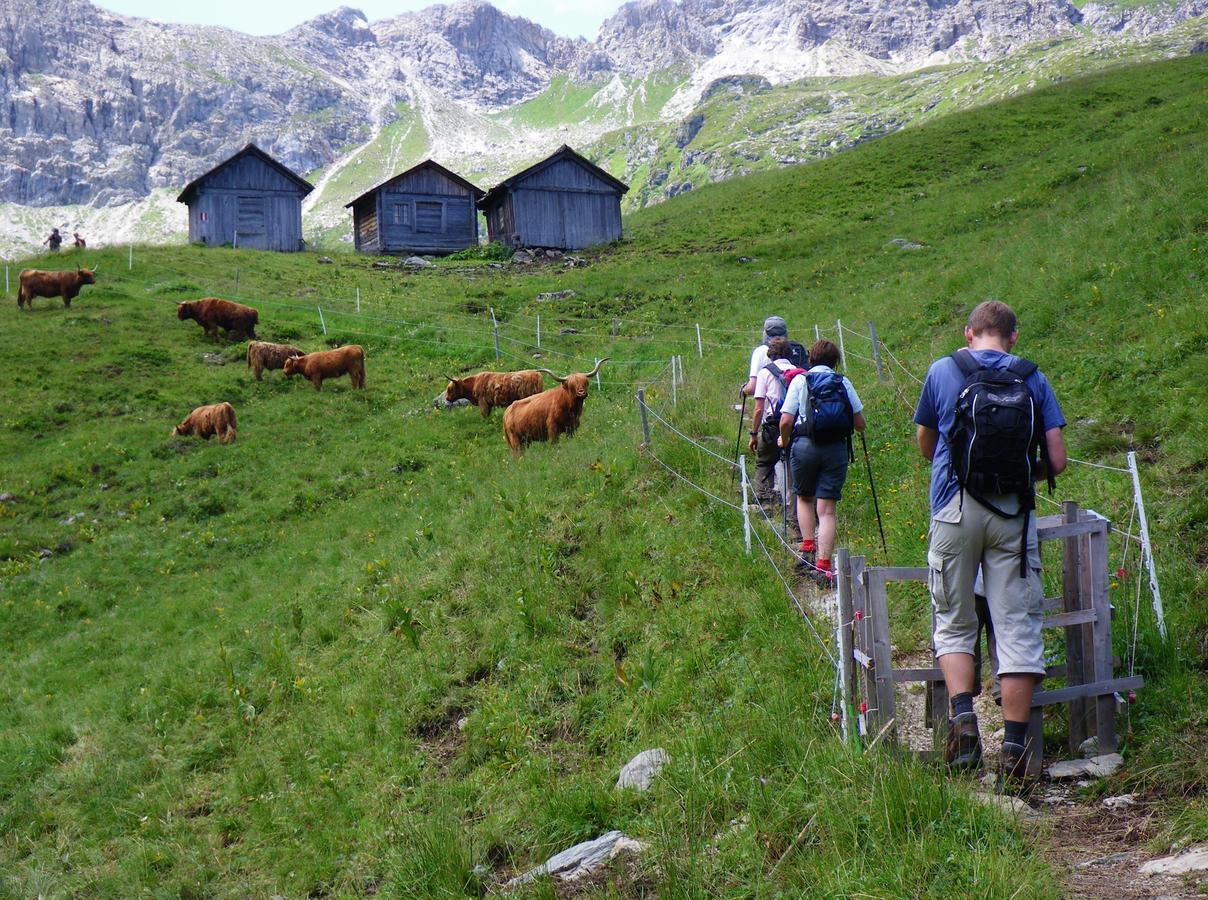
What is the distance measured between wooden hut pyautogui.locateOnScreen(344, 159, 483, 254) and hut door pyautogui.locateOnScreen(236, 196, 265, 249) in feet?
14.8

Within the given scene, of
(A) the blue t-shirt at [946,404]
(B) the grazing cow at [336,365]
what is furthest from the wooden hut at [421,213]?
(A) the blue t-shirt at [946,404]

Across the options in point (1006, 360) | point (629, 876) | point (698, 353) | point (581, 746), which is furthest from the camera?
point (698, 353)

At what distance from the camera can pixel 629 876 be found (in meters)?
4.33

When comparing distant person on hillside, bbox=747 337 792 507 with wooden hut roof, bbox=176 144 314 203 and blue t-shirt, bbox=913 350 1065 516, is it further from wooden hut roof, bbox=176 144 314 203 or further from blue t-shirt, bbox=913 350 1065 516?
wooden hut roof, bbox=176 144 314 203

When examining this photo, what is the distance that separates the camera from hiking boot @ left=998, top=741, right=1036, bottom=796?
14.6 feet

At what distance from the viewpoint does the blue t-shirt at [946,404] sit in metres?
4.81

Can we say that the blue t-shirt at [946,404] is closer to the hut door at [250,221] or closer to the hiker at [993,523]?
the hiker at [993,523]

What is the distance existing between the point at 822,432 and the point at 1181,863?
173 inches

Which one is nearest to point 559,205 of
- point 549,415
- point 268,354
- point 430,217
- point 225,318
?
point 430,217

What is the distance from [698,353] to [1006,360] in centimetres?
1595

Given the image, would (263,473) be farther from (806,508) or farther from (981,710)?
(981,710)

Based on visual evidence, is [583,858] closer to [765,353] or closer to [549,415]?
[765,353]

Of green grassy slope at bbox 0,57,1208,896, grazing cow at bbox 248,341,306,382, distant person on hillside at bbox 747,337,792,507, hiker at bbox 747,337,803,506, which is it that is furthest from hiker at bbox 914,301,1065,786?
grazing cow at bbox 248,341,306,382

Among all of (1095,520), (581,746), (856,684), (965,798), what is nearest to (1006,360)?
(1095,520)
